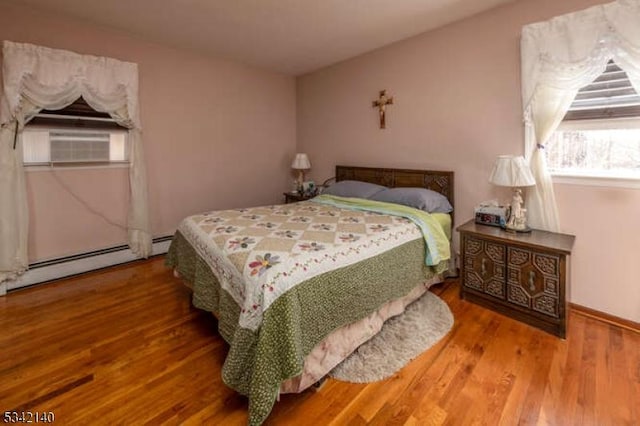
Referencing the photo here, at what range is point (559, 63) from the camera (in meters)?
2.21

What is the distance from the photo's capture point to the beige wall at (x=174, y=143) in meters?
2.86

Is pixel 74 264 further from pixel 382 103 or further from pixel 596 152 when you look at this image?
pixel 596 152

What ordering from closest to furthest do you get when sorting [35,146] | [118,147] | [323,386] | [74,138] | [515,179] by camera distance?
[323,386], [515,179], [35,146], [74,138], [118,147]

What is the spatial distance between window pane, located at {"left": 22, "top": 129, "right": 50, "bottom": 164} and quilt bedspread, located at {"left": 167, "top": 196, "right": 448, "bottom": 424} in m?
1.56

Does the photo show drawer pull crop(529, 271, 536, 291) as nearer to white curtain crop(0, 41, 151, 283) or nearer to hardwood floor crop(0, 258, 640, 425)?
hardwood floor crop(0, 258, 640, 425)

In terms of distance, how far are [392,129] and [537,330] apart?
7.69ft

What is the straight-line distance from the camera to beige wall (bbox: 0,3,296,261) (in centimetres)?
286

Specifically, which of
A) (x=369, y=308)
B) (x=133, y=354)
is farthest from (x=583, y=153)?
(x=133, y=354)

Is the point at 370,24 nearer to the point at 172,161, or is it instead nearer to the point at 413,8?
the point at 413,8

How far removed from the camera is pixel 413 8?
2.58 metres

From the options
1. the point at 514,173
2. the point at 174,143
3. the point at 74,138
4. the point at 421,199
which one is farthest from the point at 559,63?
the point at 74,138

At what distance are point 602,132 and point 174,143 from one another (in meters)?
4.06

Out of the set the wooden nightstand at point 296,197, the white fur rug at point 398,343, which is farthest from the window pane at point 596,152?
the wooden nightstand at point 296,197

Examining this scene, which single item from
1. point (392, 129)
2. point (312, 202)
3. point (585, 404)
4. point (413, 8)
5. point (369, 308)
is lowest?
point (585, 404)
